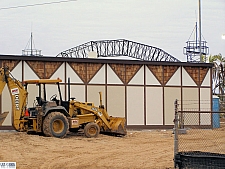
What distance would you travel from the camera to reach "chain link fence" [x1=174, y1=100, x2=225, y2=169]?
12.4 metres

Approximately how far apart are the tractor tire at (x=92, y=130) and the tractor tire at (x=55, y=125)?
1.31 metres

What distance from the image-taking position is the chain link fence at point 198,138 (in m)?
12.4

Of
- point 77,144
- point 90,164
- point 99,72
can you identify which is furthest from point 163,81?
point 90,164

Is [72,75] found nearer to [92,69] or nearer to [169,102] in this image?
[92,69]

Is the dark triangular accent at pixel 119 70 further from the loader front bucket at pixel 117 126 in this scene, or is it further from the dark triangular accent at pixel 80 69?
the loader front bucket at pixel 117 126

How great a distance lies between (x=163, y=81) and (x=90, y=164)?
16.5m

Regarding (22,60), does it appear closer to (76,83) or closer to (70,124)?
(76,83)

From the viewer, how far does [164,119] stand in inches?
1185

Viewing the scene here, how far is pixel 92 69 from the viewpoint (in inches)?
1133

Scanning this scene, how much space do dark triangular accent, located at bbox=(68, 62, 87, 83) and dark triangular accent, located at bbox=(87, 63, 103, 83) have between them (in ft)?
0.82

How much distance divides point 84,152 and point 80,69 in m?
11.6

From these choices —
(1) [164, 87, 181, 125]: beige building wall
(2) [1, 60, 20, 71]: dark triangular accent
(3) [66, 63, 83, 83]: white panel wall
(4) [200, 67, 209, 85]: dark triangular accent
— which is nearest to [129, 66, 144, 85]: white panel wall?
(1) [164, 87, 181, 125]: beige building wall

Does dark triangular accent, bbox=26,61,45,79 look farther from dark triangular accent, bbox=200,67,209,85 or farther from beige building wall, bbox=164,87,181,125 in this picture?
dark triangular accent, bbox=200,67,209,85

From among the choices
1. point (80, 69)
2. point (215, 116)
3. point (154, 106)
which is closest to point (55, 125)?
point (80, 69)
